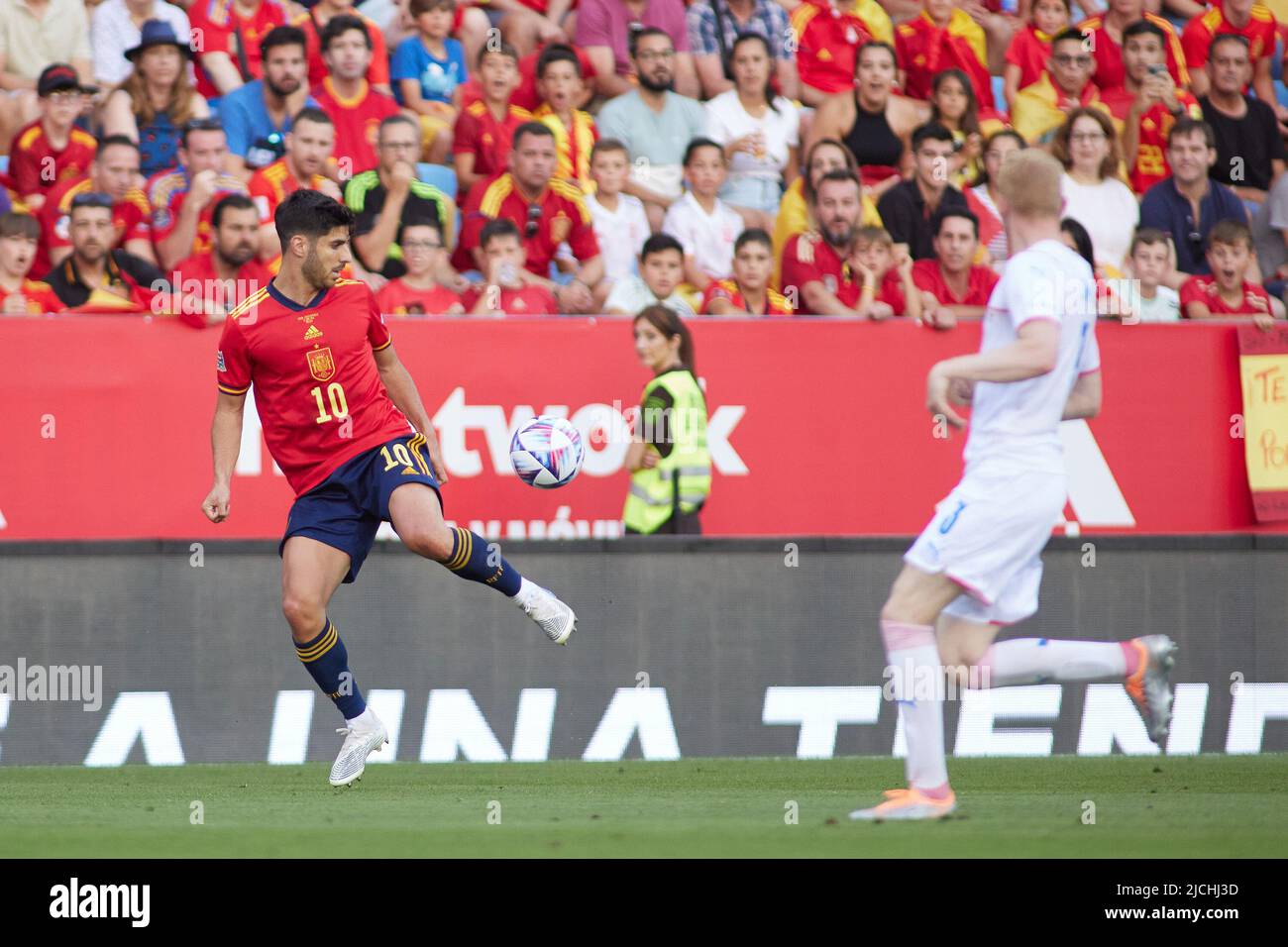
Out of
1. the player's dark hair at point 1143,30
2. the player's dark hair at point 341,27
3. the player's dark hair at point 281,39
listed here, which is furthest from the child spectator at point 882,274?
the player's dark hair at point 281,39

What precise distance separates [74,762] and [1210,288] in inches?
303

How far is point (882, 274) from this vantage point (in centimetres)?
1165

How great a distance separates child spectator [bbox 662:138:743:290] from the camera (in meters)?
12.2

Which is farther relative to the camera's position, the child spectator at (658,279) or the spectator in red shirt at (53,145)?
the spectator in red shirt at (53,145)

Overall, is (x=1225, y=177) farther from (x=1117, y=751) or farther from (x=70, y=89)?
(x=70, y=89)

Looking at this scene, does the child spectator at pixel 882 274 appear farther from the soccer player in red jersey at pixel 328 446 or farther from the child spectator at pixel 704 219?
the soccer player in red jersey at pixel 328 446

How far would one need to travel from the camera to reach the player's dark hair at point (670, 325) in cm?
1023

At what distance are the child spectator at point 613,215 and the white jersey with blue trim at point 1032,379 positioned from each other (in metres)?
5.99

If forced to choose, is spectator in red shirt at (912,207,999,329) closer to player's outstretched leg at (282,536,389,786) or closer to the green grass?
the green grass

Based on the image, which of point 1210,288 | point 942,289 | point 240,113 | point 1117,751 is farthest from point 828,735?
point 240,113

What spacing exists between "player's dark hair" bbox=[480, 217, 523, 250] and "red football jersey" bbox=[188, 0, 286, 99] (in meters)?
2.18

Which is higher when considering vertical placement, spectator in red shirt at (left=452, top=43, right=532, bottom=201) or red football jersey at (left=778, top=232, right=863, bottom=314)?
spectator in red shirt at (left=452, top=43, right=532, bottom=201)

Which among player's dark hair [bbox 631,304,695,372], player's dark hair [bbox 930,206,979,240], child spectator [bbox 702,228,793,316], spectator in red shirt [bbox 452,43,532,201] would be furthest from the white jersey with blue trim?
spectator in red shirt [bbox 452,43,532,201]

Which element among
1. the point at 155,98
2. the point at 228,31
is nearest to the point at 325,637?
the point at 155,98
